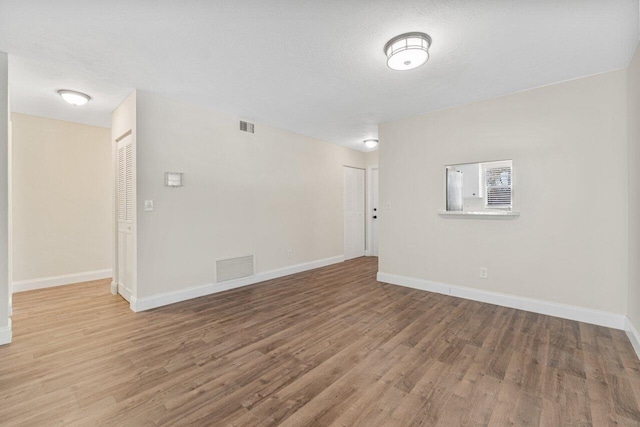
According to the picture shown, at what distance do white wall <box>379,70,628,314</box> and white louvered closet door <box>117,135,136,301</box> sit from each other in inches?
152

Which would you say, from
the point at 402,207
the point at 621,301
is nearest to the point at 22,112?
the point at 402,207

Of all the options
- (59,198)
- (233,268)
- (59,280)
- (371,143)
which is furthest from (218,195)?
(371,143)

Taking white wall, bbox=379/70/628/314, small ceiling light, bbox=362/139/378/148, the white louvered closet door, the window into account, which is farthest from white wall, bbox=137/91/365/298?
the window

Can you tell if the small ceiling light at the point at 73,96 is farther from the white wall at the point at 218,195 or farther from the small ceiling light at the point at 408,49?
the small ceiling light at the point at 408,49

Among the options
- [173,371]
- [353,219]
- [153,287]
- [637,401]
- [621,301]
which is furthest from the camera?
[353,219]

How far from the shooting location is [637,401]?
5.82 feet

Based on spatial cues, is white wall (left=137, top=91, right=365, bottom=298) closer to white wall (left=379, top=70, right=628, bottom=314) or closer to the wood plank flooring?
the wood plank flooring

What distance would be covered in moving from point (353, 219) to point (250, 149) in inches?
124

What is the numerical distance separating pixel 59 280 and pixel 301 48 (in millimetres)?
5193

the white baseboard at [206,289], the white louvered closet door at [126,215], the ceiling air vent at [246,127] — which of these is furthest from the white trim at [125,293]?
the ceiling air vent at [246,127]

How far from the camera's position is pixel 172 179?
11.9 ft

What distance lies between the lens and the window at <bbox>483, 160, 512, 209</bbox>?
343 centimetres

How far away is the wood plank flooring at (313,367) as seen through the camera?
1.68m

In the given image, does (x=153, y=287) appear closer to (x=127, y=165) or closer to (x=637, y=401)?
(x=127, y=165)
